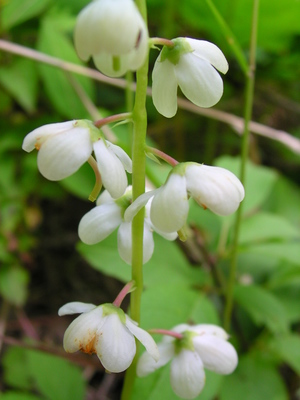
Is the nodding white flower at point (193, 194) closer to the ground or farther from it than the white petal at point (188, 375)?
farther from it

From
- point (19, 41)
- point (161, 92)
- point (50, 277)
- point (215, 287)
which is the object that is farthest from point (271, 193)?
point (161, 92)

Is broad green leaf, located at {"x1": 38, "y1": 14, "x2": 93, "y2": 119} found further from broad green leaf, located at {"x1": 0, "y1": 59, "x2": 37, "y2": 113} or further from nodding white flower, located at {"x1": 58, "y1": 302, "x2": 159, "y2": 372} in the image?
nodding white flower, located at {"x1": 58, "y1": 302, "x2": 159, "y2": 372}

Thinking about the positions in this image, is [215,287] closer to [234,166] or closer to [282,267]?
[282,267]

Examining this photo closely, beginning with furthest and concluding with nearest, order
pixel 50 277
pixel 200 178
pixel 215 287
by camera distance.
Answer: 1. pixel 50 277
2. pixel 215 287
3. pixel 200 178

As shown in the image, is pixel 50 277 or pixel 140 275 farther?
pixel 50 277

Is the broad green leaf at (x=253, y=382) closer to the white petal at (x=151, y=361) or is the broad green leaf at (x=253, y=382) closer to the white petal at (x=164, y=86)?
the white petal at (x=151, y=361)

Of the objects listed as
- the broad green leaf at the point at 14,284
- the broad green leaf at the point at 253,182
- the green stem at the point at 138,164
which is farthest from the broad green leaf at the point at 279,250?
the broad green leaf at the point at 14,284

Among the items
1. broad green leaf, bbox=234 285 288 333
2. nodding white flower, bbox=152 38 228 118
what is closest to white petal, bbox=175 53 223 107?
nodding white flower, bbox=152 38 228 118
